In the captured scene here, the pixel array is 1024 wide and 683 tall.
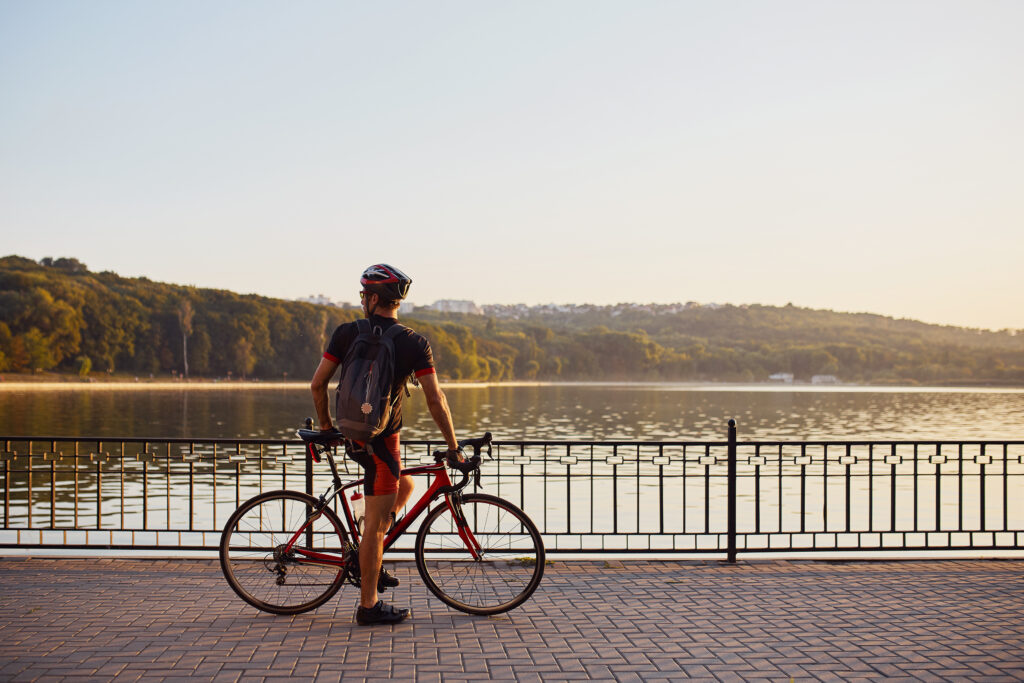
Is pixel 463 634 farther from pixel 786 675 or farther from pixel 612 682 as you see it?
pixel 786 675

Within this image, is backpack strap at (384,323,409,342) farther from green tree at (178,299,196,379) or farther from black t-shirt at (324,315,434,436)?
green tree at (178,299,196,379)

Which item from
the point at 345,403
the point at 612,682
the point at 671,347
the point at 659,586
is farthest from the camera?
the point at 671,347

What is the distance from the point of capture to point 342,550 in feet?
19.6

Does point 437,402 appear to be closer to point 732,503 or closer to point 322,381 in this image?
point 322,381

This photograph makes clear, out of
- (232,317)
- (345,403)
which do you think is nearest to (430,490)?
(345,403)

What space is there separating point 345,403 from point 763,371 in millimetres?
177517

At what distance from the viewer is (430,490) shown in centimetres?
602

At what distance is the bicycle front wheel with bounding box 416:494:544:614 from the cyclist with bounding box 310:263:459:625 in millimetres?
389

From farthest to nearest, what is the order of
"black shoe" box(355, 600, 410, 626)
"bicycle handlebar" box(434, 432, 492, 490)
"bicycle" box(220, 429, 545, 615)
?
"bicycle" box(220, 429, 545, 615) → "bicycle handlebar" box(434, 432, 492, 490) → "black shoe" box(355, 600, 410, 626)

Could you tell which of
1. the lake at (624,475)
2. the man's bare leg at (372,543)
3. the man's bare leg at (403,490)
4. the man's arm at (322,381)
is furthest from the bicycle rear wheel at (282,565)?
the man's arm at (322,381)

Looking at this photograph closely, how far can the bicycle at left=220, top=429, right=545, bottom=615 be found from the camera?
5973mm

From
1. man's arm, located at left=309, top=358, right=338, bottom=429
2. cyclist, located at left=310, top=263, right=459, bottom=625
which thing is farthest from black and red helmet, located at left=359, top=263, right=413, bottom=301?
man's arm, located at left=309, top=358, right=338, bottom=429

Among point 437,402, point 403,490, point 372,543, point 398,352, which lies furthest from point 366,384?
point 372,543

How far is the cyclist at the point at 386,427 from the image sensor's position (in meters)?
5.62
